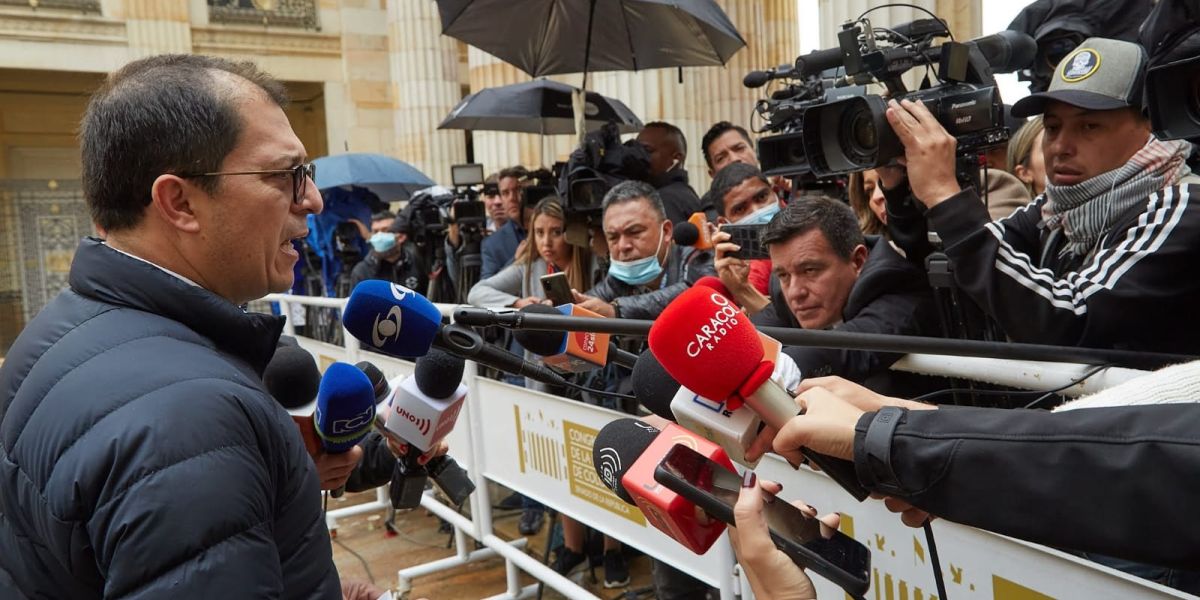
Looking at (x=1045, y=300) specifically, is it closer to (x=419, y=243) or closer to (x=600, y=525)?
(x=600, y=525)

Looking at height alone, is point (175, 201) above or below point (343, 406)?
above

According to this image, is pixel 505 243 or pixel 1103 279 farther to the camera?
pixel 505 243

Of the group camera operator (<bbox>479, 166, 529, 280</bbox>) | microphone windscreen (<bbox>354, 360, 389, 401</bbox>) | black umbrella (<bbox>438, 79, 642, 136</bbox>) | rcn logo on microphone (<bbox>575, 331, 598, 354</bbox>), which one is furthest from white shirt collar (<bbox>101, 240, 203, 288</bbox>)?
black umbrella (<bbox>438, 79, 642, 136</bbox>)

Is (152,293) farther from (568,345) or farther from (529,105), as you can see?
(529,105)

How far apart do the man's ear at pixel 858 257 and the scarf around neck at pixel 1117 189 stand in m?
0.66

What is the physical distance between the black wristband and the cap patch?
1622mm

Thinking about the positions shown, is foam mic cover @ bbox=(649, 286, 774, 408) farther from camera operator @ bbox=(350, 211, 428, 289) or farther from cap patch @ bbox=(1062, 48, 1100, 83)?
camera operator @ bbox=(350, 211, 428, 289)

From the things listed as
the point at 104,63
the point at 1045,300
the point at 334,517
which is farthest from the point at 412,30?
the point at 1045,300

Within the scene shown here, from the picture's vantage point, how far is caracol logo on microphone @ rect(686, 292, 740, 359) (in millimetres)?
1104

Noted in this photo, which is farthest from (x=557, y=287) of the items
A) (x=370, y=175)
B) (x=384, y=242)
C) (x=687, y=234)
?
(x=370, y=175)

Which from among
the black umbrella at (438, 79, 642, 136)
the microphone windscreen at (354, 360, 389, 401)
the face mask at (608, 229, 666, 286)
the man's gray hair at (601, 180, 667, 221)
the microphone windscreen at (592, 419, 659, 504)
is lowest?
the microphone windscreen at (354, 360, 389, 401)

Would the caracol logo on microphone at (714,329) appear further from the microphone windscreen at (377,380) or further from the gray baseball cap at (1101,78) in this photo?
the gray baseball cap at (1101,78)

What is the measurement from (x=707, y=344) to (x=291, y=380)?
49.1 inches

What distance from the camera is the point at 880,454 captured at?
1.06 metres
